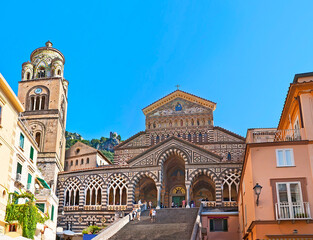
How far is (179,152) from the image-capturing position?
40.4 m

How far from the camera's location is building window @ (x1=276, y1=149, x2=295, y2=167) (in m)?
18.2

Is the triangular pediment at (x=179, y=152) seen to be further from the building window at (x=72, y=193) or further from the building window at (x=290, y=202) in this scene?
the building window at (x=290, y=202)

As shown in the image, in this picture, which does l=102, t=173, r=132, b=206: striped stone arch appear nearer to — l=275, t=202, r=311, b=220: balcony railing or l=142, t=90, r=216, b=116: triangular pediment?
l=142, t=90, r=216, b=116: triangular pediment

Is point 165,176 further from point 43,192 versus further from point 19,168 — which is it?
point 19,168

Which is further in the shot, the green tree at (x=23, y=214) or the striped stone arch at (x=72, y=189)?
the striped stone arch at (x=72, y=189)

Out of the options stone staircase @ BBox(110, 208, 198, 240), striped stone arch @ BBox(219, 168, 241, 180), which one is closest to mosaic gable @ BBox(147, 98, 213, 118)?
striped stone arch @ BBox(219, 168, 241, 180)

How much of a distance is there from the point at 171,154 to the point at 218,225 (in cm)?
1085

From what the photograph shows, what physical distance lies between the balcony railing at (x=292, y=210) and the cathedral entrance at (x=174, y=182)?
24.5 m

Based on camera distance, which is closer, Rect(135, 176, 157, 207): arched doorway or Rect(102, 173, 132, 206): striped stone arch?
Rect(102, 173, 132, 206): striped stone arch

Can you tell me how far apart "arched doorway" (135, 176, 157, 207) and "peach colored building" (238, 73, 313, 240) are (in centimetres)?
2248

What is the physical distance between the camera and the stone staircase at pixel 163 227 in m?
24.9

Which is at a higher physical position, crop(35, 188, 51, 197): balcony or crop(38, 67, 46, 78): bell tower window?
crop(38, 67, 46, 78): bell tower window

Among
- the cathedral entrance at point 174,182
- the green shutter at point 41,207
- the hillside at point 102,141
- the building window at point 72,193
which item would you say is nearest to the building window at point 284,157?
the green shutter at point 41,207

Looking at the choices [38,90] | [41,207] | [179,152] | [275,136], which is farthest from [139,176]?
[275,136]
